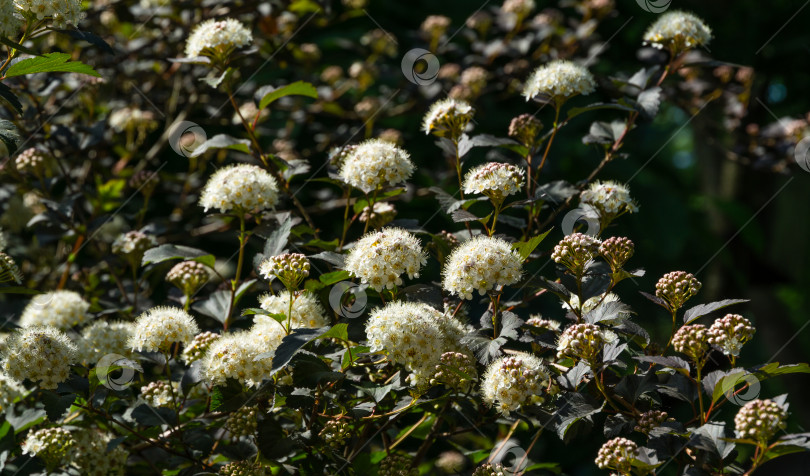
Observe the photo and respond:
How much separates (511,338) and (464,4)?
3.36 meters

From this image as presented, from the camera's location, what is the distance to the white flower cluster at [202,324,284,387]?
166cm

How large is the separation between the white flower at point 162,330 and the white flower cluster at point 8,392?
36 centimetres

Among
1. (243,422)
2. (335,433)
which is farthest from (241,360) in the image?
(335,433)

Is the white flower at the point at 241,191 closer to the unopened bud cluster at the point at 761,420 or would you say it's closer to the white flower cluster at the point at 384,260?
the white flower cluster at the point at 384,260

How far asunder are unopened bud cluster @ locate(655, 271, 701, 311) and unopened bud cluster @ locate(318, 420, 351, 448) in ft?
2.47

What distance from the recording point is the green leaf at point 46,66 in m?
1.71

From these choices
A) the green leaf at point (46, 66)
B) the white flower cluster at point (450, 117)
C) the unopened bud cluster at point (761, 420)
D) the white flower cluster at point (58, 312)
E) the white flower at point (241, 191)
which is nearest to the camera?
the unopened bud cluster at point (761, 420)

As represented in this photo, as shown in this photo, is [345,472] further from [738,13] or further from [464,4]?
[738,13]

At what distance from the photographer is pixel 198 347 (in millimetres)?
1830
